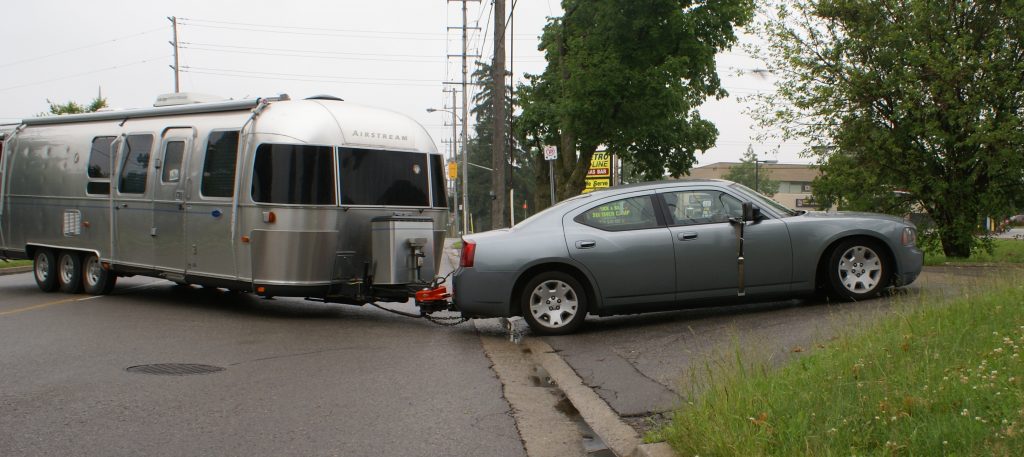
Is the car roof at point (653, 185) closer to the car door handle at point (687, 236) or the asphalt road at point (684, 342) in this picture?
the car door handle at point (687, 236)

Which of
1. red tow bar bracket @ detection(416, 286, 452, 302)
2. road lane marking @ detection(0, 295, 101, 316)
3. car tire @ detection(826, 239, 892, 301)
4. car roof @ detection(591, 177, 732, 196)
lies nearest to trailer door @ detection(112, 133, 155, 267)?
road lane marking @ detection(0, 295, 101, 316)

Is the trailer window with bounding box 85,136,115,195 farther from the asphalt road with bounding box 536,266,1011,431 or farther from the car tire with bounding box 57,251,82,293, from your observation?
the asphalt road with bounding box 536,266,1011,431

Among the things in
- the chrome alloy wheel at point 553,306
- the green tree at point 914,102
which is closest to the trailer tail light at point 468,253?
the chrome alloy wheel at point 553,306

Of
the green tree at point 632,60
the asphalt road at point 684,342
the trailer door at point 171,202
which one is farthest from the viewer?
the green tree at point 632,60

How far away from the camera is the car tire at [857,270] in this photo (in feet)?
31.1

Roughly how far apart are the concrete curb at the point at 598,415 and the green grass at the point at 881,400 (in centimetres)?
13

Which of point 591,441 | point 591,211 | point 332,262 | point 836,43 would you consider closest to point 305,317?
point 332,262

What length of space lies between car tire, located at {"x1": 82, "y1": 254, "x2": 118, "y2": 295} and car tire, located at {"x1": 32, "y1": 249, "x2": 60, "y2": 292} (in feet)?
2.19

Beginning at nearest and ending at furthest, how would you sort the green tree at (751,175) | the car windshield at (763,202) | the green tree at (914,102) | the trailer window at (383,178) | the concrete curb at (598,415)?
the concrete curb at (598,415), the car windshield at (763,202), the trailer window at (383,178), the green tree at (914,102), the green tree at (751,175)

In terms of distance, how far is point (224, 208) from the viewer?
11.3 meters

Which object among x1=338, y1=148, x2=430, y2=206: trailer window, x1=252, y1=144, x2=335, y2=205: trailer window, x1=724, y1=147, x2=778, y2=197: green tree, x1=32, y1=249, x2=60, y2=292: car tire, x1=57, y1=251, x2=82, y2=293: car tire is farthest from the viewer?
x1=724, y1=147, x2=778, y2=197: green tree

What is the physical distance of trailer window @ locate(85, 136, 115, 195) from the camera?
13.2 metres

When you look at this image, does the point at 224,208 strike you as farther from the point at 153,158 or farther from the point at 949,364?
the point at 949,364

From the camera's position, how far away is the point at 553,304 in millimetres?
9398
